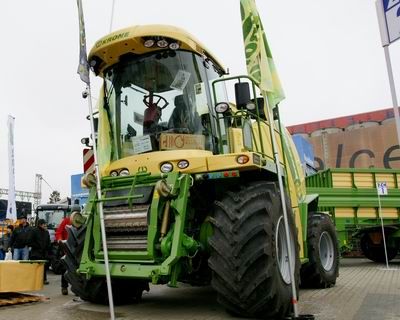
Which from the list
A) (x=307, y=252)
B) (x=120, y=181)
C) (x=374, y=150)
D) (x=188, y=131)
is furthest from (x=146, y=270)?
(x=374, y=150)

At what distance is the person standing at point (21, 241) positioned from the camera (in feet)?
37.8

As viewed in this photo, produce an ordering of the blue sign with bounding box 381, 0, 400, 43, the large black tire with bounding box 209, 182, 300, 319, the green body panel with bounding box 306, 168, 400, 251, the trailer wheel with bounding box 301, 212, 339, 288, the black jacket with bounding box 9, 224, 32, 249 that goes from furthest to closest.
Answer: the green body panel with bounding box 306, 168, 400, 251, the black jacket with bounding box 9, 224, 32, 249, the trailer wheel with bounding box 301, 212, 339, 288, the large black tire with bounding box 209, 182, 300, 319, the blue sign with bounding box 381, 0, 400, 43

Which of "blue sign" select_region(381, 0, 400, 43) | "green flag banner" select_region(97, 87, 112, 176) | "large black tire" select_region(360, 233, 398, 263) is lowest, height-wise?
"large black tire" select_region(360, 233, 398, 263)

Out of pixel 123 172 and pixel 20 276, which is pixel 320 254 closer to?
pixel 123 172

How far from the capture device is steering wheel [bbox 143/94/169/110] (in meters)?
6.13

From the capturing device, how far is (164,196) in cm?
530

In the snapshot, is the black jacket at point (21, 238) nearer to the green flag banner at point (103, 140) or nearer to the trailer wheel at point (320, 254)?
the green flag banner at point (103, 140)

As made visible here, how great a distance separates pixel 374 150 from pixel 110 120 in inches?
1430

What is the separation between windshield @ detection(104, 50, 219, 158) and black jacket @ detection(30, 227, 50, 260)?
6.22m

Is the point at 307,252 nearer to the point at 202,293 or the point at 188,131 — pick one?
the point at 202,293

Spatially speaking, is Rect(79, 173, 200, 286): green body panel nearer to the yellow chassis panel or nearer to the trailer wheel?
the yellow chassis panel

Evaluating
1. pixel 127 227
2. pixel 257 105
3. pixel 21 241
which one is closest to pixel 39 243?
pixel 21 241

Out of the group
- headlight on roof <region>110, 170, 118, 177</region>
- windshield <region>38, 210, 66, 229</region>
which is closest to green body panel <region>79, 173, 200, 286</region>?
headlight on roof <region>110, 170, 118, 177</region>

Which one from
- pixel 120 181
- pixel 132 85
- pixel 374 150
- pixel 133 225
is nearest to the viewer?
pixel 133 225
